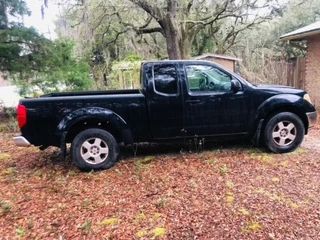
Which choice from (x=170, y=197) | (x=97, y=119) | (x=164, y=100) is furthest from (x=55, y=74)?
(x=170, y=197)

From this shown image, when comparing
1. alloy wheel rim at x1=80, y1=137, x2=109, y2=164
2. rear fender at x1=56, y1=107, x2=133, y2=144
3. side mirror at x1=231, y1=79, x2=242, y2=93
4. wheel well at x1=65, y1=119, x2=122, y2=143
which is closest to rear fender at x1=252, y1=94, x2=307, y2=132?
side mirror at x1=231, y1=79, x2=242, y2=93

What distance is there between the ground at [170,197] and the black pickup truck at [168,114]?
36 cm

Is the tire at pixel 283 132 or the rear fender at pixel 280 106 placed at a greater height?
→ the rear fender at pixel 280 106

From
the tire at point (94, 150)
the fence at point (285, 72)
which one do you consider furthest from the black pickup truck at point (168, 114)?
the fence at point (285, 72)

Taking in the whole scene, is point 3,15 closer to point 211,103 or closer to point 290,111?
point 211,103

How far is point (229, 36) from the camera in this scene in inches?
878

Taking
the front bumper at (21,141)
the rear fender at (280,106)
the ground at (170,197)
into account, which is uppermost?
the rear fender at (280,106)

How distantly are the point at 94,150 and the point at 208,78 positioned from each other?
229 centimetres

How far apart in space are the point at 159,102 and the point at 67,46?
6.21 meters

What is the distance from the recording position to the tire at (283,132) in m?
6.18

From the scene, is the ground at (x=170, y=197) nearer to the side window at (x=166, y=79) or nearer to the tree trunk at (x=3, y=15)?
the side window at (x=166, y=79)

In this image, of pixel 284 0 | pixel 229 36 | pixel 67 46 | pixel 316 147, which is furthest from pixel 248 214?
pixel 229 36

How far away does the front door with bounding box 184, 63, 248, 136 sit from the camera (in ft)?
19.9

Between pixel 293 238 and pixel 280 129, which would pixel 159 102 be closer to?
pixel 280 129
